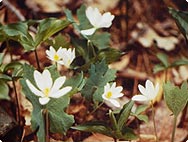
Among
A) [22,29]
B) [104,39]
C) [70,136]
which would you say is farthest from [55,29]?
[70,136]

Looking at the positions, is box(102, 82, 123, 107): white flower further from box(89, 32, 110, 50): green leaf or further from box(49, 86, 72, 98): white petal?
box(89, 32, 110, 50): green leaf

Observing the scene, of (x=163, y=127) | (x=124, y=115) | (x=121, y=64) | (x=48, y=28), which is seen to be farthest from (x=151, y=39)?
(x=124, y=115)

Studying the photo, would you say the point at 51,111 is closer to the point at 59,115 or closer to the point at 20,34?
the point at 59,115

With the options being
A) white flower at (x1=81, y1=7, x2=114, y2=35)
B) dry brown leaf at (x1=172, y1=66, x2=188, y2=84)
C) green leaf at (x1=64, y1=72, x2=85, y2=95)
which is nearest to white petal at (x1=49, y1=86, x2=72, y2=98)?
green leaf at (x1=64, y1=72, x2=85, y2=95)

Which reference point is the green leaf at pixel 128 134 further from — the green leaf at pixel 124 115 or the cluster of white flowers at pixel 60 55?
the cluster of white flowers at pixel 60 55

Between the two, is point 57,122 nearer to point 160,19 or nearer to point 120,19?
point 120,19

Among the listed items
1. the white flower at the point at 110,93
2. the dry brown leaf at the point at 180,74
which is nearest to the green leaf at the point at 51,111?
the white flower at the point at 110,93
